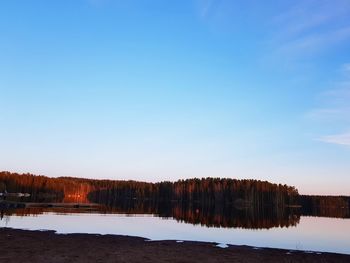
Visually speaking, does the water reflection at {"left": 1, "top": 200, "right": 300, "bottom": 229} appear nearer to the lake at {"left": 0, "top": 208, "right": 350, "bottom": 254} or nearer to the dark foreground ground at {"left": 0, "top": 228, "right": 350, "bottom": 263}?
the lake at {"left": 0, "top": 208, "right": 350, "bottom": 254}

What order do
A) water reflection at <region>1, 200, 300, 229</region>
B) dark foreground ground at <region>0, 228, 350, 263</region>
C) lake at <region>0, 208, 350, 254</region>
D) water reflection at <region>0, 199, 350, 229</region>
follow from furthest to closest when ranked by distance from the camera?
1. water reflection at <region>0, 199, 350, 229</region>
2. water reflection at <region>1, 200, 300, 229</region>
3. lake at <region>0, 208, 350, 254</region>
4. dark foreground ground at <region>0, 228, 350, 263</region>

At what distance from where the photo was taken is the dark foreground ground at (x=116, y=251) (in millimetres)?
25859

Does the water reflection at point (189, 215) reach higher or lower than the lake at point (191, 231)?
higher

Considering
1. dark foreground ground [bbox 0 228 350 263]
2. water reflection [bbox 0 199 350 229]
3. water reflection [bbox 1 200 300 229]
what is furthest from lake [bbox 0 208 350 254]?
dark foreground ground [bbox 0 228 350 263]

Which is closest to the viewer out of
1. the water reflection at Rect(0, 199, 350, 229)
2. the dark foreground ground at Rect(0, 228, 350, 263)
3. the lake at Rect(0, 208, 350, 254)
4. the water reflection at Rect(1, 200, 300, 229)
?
the dark foreground ground at Rect(0, 228, 350, 263)

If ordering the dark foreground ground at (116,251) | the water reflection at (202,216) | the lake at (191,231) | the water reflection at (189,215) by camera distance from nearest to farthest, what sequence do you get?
the dark foreground ground at (116,251) → the lake at (191,231) → the water reflection at (202,216) → the water reflection at (189,215)

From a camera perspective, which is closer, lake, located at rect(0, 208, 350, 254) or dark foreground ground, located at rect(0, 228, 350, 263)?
dark foreground ground, located at rect(0, 228, 350, 263)

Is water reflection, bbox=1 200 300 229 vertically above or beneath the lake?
above

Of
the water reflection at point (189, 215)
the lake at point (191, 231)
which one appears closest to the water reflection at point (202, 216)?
the water reflection at point (189, 215)

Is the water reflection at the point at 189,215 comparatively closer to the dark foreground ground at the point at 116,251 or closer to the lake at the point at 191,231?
the lake at the point at 191,231

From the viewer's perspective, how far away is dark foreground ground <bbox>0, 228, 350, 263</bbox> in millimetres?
25859

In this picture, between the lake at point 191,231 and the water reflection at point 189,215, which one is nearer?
the lake at point 191,231

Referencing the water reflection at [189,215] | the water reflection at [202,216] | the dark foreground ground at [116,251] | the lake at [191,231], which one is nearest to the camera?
the dark foreground ground at [116,251]

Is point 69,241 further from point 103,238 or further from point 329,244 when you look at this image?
point 329,244
